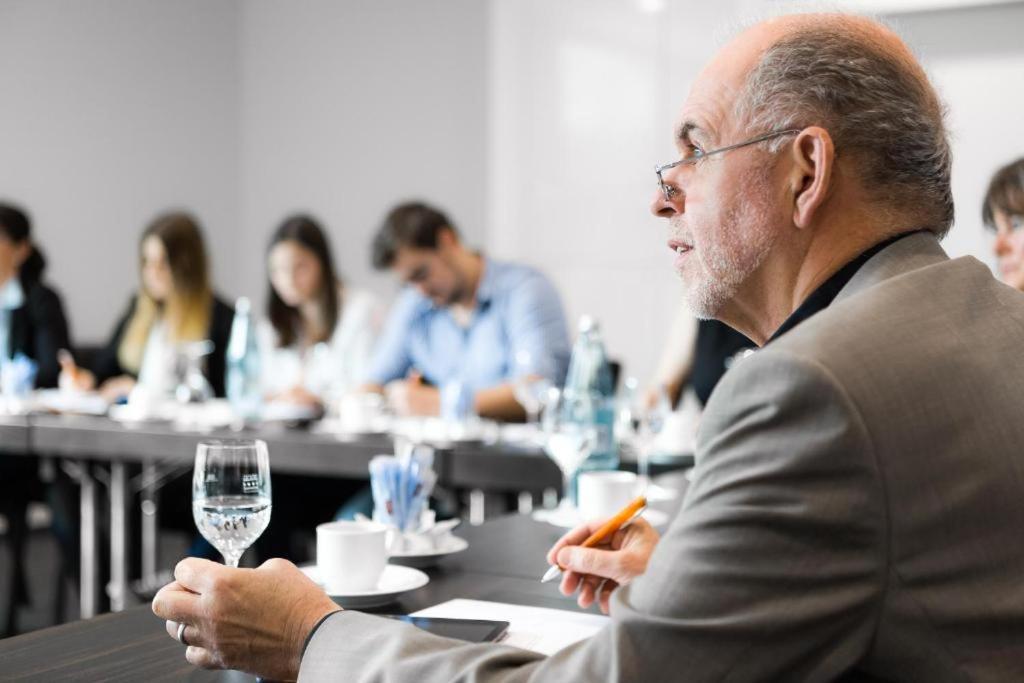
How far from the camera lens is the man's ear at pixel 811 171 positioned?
95 cm

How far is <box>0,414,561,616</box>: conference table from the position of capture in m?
2.67

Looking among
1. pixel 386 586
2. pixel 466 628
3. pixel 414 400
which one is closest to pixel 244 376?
pixel 414 400

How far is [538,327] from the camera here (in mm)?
3768

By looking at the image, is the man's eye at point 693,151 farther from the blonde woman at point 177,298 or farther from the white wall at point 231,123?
the white wall at point 231,123

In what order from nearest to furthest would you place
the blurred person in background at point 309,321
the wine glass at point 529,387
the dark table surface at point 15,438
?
the wine glass at point 529,387
the dark table surface at point 15,438
the blurred person in background at point 309,321

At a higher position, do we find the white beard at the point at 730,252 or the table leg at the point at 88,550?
the white beard at the point at 730,252

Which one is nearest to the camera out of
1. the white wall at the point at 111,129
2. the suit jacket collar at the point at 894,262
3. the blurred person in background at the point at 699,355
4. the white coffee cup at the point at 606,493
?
the suit jacket collar at the point at 894,262

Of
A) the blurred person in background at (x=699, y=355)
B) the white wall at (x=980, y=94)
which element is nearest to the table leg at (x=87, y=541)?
the blurred person in background at (x=699, y=355)

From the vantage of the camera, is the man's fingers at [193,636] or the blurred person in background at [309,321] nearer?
the man's fingers at [193,636]

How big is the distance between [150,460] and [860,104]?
9.34 feet

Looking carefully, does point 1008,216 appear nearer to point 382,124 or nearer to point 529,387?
point 529,387

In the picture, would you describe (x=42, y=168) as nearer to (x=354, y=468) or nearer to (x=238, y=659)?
(x=354, y=468)

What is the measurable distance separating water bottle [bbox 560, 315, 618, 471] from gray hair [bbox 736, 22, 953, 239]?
93cm

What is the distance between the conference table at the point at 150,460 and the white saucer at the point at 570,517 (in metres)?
0.75
